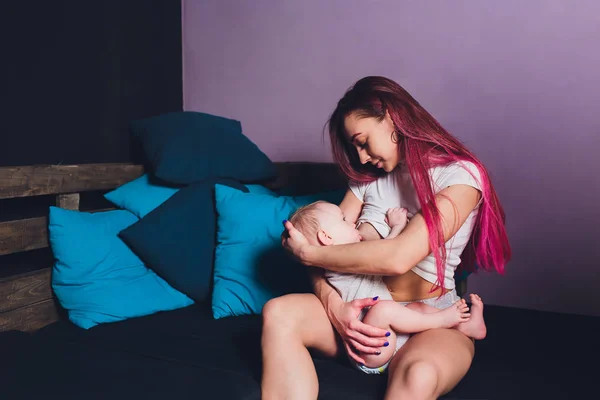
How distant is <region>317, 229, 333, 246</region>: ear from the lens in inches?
58.1

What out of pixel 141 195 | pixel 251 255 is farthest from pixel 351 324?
pixel 141 195

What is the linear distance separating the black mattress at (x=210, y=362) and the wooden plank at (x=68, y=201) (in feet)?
1.31

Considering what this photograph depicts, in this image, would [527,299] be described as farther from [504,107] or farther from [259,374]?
[259,374]

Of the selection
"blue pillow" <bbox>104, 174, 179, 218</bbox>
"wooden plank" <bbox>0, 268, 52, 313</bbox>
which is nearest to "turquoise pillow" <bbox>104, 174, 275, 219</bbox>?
"blue pillow" <bbox>104, 174, 179, 218</bbox>

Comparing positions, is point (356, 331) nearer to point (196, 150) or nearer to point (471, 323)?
point (471, 323)

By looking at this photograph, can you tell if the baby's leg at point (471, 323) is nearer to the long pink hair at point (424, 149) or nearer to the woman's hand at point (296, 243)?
the long pink hair at point (424, 149)

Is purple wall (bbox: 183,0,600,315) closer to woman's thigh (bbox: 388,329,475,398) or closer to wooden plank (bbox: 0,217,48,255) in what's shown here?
woman's thigh (bbox: 388,329,475,398)

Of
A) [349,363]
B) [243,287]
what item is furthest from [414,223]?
[243,287]

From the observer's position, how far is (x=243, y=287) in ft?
6.19

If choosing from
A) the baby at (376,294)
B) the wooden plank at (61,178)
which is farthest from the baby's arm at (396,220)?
the wooden plank at (61,178)

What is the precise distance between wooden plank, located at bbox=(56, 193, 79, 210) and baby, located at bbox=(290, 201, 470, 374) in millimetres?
894

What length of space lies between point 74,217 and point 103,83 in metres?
0.80

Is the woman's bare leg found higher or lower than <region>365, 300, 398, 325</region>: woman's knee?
lower

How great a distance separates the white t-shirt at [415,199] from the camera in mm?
1454
